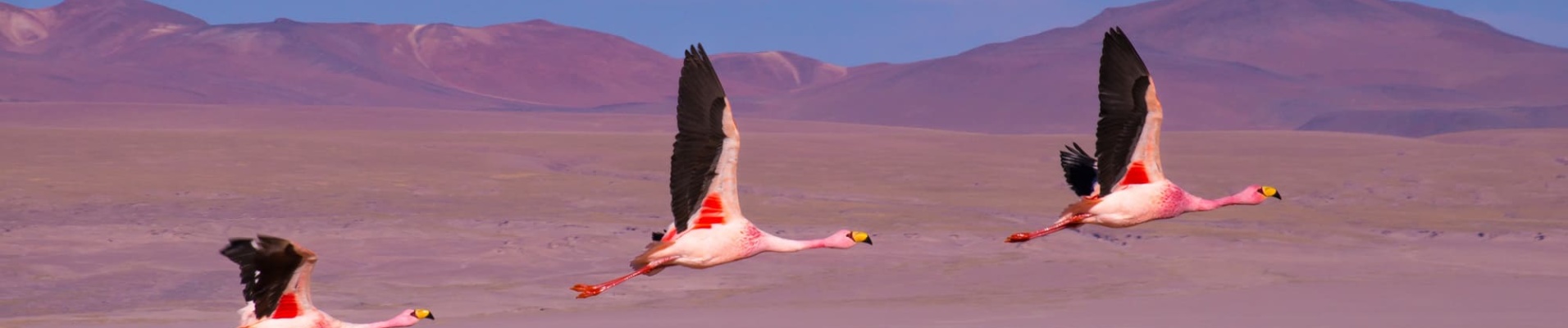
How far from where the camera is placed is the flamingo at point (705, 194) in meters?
13.6

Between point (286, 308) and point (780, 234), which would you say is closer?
point (286, 308)

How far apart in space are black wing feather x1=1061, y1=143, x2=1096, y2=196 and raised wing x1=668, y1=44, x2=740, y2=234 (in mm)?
3235

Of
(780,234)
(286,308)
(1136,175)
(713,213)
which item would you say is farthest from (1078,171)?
(780,234)

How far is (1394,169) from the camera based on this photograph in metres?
63.8

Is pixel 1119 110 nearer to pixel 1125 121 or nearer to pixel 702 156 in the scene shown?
pixel 1125 121

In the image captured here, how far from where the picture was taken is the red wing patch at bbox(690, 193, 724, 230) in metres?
13.7

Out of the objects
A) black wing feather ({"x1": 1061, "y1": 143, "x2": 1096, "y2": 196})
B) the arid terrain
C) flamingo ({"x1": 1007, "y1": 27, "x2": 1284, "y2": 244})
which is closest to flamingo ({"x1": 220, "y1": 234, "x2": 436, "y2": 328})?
flamingo ({"x1": 1007, "y1": 27, "x2": 1284, "y2": 244})

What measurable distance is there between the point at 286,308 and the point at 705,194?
2.76 m

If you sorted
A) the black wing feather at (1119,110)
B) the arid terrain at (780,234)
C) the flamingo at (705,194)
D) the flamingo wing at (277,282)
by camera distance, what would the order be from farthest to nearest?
1. the arid terrain at (780,234)
2. the flamingo wing at (277,282)
3. the black wing feather at (1119,110)
4. the flamingo at (705,194)

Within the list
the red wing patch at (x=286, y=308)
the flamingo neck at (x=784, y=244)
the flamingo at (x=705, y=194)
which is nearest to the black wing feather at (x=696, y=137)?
the flamingo at (x=705, y=194)

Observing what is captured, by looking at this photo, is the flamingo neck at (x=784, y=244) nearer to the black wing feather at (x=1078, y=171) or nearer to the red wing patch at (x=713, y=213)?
the red wing patch at (x=713, y=213)

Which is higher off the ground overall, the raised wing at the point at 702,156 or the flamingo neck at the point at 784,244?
the raised wing at the point at 702,156

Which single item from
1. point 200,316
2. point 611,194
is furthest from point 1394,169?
point 200,316

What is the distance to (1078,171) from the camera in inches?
651
